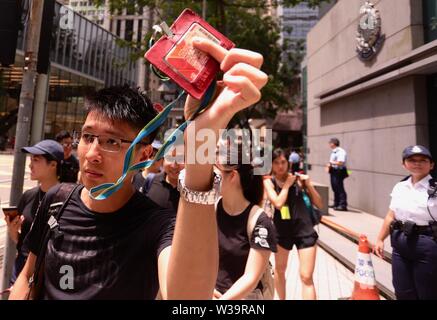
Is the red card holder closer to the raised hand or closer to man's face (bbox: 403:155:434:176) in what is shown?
the raised hand

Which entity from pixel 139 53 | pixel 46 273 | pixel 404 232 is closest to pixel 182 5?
pixel 139 53

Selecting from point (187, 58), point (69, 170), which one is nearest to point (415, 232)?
point (187, 58)

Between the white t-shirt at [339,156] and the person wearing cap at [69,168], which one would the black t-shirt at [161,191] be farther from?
the white t-shirt at [339,156]

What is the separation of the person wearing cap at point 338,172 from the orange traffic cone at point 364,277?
529 centimetres

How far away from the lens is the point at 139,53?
32.0ft

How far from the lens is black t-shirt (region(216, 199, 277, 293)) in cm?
213

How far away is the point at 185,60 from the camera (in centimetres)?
84

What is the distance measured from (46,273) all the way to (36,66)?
2.16 metres

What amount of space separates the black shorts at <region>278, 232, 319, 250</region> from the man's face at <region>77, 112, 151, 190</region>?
2706mm

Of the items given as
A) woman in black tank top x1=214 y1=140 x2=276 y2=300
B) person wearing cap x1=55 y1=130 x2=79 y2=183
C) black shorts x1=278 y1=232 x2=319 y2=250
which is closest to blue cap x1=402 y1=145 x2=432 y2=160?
black shorts x1=278 y1=232 x2=319 y2=250

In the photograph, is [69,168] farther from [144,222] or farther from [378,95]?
[378,95]

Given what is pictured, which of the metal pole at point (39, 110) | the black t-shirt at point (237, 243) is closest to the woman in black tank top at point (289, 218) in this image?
the black t-shirt at point (237, 243)

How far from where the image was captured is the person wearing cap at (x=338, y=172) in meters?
8.52
